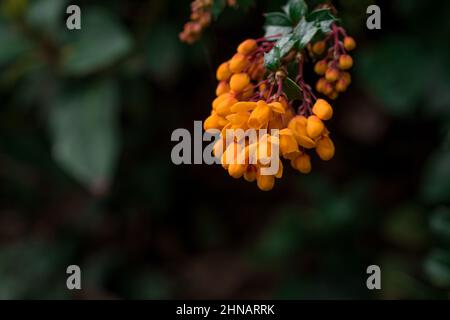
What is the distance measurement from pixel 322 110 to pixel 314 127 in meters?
0.04

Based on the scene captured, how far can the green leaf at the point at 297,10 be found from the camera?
94cm

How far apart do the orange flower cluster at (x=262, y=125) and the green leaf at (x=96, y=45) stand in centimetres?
108

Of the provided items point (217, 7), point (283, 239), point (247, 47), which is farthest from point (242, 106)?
point (283, 239)

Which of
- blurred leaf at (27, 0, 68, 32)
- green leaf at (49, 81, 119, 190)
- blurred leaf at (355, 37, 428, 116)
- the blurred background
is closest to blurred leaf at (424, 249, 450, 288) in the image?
the blurred background

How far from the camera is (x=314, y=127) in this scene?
32.2 inches

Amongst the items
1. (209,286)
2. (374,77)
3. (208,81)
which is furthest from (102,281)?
(374,77)

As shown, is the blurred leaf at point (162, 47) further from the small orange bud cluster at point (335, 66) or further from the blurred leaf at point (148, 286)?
the small orange bud cluster at point (335, 66)

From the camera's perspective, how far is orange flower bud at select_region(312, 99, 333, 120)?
2.74 ft

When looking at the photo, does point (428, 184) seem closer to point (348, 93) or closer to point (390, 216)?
point (390, 216)

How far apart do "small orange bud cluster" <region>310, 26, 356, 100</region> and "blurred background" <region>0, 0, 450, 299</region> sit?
0.48m

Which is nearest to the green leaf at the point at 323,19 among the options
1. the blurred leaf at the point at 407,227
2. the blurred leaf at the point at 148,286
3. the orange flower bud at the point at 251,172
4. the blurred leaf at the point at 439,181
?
the orange flower bud at the point at 251,172

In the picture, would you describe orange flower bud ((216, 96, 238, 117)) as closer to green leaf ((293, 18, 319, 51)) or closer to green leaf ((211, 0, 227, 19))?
green leaf ((293, 18, 319, 51))

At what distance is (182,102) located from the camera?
2.58 meters

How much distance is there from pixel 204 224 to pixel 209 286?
0.95 feet
